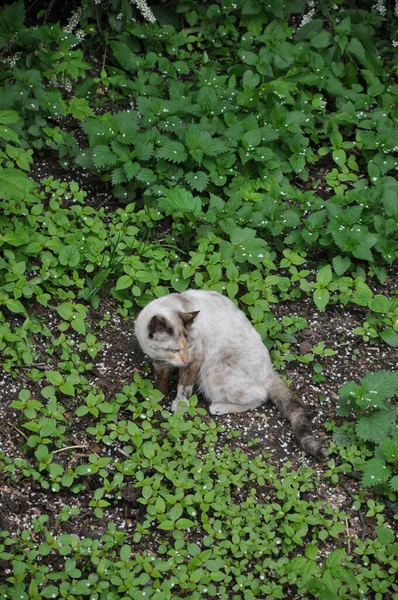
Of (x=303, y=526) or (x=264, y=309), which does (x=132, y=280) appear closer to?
(x=264, y=309)

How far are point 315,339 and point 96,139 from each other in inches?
95.4

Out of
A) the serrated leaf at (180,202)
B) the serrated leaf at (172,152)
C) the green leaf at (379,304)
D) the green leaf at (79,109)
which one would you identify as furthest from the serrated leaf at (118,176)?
the green leaf at (379,304)

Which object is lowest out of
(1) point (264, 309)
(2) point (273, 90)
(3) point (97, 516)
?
(3) point (97, 516)

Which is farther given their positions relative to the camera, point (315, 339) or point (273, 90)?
point (273, 90)

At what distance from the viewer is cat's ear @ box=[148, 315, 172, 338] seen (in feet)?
16.9

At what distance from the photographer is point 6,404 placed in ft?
16.9

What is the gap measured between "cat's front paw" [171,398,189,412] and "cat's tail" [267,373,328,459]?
623mm

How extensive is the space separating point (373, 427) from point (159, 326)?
1614 millimetres

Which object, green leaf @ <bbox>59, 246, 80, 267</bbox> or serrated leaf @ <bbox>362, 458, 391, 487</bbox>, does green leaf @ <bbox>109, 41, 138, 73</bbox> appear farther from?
serrated leaf @ <bbox>362, 458, 391, 487</bbox>

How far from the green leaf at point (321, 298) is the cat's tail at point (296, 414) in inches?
29.4

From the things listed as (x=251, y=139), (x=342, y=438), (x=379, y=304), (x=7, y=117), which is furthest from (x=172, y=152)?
(x=342, y=438)

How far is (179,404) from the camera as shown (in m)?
5.29

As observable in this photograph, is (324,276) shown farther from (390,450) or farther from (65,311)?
(65,311)

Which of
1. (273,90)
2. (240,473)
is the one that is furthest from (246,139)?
(240,473)
